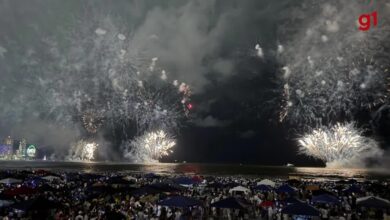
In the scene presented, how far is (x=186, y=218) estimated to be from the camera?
24406 millimetres

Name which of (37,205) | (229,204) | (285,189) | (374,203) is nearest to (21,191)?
(37,205)

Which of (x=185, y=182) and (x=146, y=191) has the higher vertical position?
(x=146, y=191)

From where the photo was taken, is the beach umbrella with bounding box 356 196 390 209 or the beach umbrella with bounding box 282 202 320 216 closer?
the beach umbrella with bounding box 282 202 320 216

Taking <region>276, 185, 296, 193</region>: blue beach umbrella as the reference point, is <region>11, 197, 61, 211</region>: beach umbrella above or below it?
above

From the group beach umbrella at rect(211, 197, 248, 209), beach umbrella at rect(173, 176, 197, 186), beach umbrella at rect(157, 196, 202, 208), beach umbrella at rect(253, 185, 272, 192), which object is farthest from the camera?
beach umbrella at rect(173, 176, 197, 186)

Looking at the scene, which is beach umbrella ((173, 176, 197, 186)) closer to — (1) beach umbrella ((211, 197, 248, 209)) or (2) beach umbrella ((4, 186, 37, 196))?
(2) beach umbrella ((4, 186, 37, 196))

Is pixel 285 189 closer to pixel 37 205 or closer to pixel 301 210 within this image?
pixel 301 210

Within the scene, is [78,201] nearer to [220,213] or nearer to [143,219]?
[143,219]

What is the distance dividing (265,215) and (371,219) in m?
7.30

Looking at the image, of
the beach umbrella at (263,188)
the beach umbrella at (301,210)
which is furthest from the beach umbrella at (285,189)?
the beach umbrella at (301,210)

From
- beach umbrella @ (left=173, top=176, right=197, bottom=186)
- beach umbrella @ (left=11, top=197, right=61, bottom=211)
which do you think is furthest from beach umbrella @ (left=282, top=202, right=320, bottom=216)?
beach umbrella @ (left=173, top=176, right=197, bottom=186)

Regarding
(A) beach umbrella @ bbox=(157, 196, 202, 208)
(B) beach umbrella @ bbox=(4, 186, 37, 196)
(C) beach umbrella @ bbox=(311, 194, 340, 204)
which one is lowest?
(C) beach umbrella @ bbox=(311, 194, 340, 204)

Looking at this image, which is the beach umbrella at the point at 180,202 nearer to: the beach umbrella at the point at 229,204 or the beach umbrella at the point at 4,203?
the beach umbrella at the point at 229,204

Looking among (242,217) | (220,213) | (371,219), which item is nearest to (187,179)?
(220,213)
